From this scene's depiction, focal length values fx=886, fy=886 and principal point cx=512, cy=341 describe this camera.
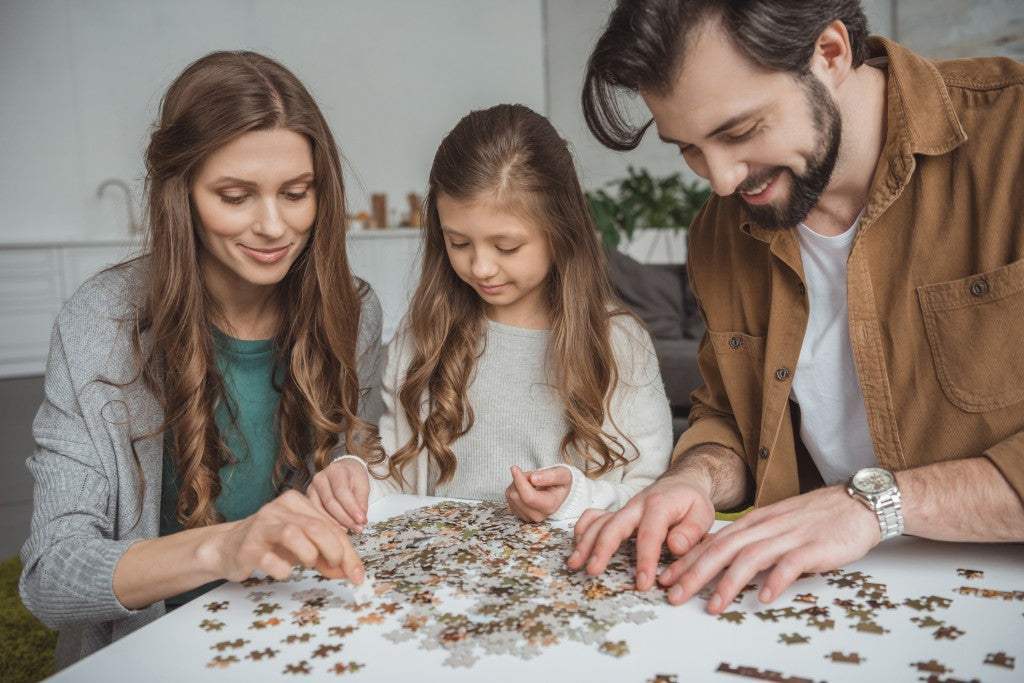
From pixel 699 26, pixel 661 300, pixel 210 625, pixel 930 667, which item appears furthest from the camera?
pixel 661 300

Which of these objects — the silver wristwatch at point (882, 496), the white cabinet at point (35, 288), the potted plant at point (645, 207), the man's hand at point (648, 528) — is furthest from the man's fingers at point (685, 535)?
the potted plant at point (645, 207)

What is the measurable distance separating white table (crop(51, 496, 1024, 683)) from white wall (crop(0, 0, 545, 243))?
19.3 ft

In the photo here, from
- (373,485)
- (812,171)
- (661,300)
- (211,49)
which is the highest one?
(211,49)

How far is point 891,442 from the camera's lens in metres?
2.02

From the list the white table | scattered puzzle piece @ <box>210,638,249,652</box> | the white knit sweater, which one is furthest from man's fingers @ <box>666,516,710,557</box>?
the white knit sweater

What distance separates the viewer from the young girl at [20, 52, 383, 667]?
6.63 ft

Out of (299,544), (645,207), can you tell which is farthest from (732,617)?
(645,207)

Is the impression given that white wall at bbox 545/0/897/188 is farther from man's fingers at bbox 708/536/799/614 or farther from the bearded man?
man's fingers at bbox 708/536/799/614

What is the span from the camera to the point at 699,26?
180 cm

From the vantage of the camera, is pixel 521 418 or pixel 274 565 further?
pixel 521 418

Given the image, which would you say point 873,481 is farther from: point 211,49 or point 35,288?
point 211,49

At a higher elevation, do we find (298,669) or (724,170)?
(724,170)

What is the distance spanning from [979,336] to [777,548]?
769 mm

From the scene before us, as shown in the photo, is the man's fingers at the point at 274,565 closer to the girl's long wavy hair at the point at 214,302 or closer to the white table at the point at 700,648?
the white table at the point at 700,648
